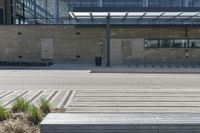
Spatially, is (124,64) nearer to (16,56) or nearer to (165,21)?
(165,21)

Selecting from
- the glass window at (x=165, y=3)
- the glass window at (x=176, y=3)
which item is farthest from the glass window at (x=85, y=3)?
the glass window at (x=176, y=3)

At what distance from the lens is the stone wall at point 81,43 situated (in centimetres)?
3144

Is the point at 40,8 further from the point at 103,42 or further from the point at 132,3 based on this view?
the point at 103,42

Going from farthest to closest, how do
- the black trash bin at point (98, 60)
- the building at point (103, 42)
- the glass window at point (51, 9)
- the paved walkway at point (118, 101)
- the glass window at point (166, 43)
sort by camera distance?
the glass window at point (51, 9) → the glass window at point (166, 43) → the building at point (103, 42) → the black trash bin at point (98, 60) → the paved walkway at point (118, 101)

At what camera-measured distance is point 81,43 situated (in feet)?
104

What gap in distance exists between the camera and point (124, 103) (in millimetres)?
9820

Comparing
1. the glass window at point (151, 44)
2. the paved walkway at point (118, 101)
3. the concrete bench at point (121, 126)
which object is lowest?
the paved walkway at point (118, 101)

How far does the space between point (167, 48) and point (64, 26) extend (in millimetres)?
10664

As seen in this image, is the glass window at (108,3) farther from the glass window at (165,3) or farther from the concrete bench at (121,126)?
the concrete bench at (121,126)

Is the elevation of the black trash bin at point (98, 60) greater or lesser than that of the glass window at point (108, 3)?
lesser

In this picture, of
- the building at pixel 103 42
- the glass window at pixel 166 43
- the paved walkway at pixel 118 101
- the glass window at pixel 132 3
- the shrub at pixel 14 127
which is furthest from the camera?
the glass window at pixel 132 3

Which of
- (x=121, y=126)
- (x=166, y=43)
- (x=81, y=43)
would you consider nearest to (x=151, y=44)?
(x=166, y=43)

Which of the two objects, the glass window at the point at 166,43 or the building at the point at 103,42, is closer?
the building at the point at 103,42

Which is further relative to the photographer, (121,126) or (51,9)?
(51,9)
